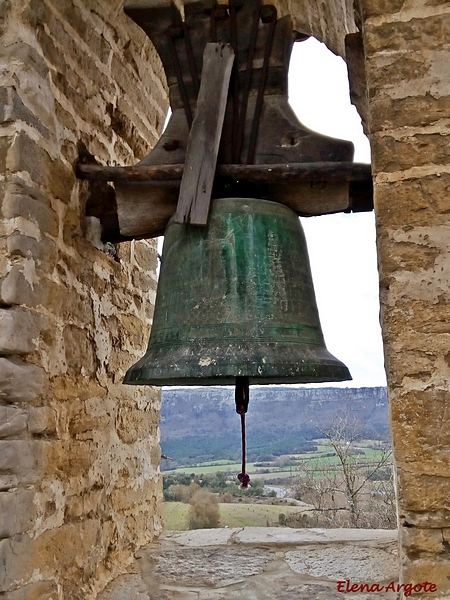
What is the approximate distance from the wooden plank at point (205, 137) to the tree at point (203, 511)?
3.01 m

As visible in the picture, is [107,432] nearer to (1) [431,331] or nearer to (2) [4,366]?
(2) [4,366]

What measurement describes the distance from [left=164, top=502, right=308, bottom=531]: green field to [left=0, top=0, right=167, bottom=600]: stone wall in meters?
1.75

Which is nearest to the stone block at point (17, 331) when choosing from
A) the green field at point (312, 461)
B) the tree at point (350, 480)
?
the green field at point (312, 461)

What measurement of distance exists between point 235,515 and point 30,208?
3575 mm

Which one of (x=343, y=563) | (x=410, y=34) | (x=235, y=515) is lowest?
(x=235, y=515)

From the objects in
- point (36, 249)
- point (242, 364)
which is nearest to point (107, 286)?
point (36, 249)

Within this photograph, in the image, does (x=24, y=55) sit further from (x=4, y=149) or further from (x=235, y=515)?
(x=235, y=515)

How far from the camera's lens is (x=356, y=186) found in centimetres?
215

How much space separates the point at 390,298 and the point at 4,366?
45.3 inches

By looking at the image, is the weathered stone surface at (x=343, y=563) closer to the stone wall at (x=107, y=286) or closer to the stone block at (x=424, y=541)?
the stone wall at (x=107, y=286)

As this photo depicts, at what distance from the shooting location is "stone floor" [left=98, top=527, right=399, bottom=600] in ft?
7.41

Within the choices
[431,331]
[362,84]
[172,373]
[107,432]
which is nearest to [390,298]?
[431,331]

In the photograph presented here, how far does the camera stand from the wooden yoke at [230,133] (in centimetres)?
207

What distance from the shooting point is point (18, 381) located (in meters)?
1.89
